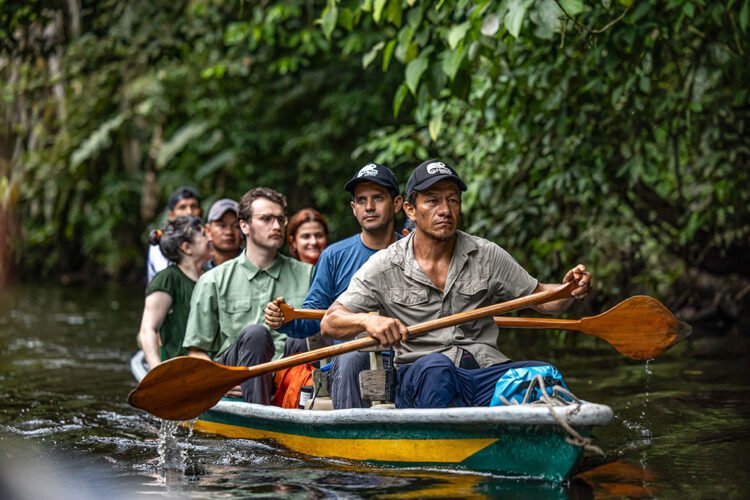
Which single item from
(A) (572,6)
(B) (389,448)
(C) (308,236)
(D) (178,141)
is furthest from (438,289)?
(D) (178,141)

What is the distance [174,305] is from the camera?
20.9 ft

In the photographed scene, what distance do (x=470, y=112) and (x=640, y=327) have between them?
4087 mm

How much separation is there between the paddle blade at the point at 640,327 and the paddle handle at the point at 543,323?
1.9 inches

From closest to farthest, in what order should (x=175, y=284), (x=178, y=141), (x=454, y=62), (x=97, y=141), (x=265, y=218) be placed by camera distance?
(x=454, y=62)
(x=265, y=218)
(x=175, y=284)
(x=178, y=141)
(x=97, y=141)

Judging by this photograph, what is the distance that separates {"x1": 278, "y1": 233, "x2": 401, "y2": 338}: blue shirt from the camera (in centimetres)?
514

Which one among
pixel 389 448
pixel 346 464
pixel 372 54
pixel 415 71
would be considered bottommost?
pixel 346 464

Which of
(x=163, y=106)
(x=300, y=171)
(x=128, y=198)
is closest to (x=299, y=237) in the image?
(x=300, y=171)

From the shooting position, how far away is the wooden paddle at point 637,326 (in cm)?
470

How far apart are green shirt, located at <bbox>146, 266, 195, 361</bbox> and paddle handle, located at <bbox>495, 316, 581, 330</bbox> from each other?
2153 millimetres

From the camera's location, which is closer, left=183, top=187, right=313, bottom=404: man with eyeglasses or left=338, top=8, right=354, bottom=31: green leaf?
left=338, top=8, right=354, bottom=31: green leaf

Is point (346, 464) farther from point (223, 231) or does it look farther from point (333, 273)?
point (223, 231)

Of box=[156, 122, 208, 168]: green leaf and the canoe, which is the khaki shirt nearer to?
the canoe

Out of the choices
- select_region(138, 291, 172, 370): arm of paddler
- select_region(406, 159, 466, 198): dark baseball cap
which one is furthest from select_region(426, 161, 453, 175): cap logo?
select_region(138, 291, 172, 370): arm of paddler

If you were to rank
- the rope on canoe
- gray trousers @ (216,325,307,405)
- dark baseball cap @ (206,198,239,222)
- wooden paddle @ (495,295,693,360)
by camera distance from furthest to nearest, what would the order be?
1. dark baseball cap @ (206,198,239,222)
2. gray trousers @ (216,325,307,405)
3. wooden paddle @ (495,295,693,360)
4. the rope on canoe
